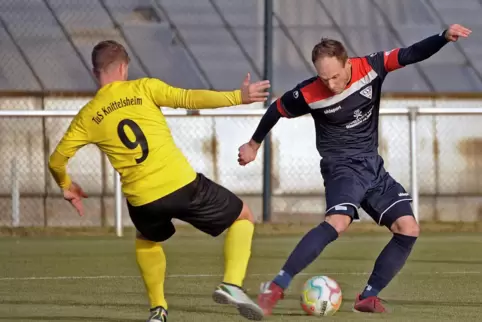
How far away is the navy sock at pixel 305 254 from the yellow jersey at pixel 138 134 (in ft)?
2.39

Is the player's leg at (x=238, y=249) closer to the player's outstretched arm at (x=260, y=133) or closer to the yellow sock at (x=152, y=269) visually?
the yellow sock at (x=152, y=269)

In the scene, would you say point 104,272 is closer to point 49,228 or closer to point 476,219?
point 49,228

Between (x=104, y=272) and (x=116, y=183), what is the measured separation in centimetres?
432

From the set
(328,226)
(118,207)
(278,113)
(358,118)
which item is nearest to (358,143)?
(358,118)

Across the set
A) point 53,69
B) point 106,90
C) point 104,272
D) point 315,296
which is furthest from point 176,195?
point 53,69

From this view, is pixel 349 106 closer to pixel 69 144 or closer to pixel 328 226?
pixel 328 226

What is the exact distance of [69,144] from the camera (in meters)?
6.32

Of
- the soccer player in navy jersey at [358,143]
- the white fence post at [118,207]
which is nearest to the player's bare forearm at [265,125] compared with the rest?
the soccer player in navy jersey at [358,143]

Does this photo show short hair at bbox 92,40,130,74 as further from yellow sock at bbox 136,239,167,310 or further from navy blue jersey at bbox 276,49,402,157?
navy blue jersey at bbox 276,49,402,157

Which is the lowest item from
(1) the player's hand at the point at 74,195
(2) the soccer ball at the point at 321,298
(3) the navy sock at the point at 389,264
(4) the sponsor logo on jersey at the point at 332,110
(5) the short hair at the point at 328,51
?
(2) the soccer ball at the point at 321,298

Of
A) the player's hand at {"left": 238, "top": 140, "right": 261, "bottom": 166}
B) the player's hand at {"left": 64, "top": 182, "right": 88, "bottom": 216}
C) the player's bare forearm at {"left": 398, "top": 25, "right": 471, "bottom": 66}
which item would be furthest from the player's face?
the player's hand at {"left": 64, "top": 182, "right": 88, "bottom": 216}

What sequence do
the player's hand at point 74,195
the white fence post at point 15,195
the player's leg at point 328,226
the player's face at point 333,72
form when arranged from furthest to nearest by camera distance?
the white fence post at point 15,195, the player's face at point 333,72, the player's hand at point 74,195, the player's leg at point 328,226

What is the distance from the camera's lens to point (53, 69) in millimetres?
17875

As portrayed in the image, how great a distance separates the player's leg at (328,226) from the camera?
643cm
